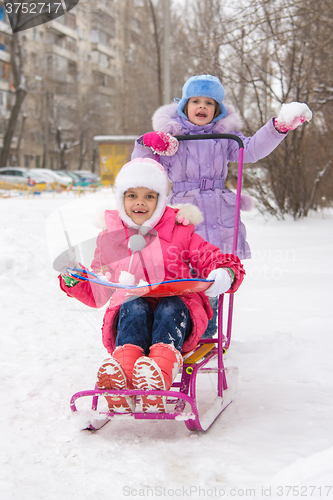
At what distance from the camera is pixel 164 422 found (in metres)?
2.43

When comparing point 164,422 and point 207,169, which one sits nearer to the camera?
point 164,422

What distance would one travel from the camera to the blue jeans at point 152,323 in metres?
2.25

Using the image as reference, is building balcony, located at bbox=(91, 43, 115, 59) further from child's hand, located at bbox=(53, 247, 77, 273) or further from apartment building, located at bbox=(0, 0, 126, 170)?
child's hand, located at bbox=(53, 247, 77, 273)

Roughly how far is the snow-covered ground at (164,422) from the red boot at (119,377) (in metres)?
0.17

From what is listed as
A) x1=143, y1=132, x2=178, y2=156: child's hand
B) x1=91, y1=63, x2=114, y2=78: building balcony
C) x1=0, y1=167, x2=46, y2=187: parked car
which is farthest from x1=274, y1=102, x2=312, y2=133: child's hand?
x1=91, y1=63, x2=114, y2=78: building balcony

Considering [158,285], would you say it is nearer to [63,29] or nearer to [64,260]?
[64,260]

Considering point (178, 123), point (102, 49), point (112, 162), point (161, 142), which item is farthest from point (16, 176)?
point (102, 49)

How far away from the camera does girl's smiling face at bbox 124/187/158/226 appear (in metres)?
2.52

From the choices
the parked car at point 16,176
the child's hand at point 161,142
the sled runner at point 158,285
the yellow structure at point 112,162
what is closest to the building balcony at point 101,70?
the parked car at point 16,176

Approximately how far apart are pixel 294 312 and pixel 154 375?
8.04 ft

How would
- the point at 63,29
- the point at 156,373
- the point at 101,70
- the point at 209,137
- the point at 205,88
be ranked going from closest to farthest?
the point at 156,373
the point at 209,137
the point at 205,88
the point at 63,29
the point at 101,70

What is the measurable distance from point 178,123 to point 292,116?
0.73 metres

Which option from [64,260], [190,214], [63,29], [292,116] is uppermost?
[63,29]

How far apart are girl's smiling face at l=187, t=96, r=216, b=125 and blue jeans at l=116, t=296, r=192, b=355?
129 centimetres
